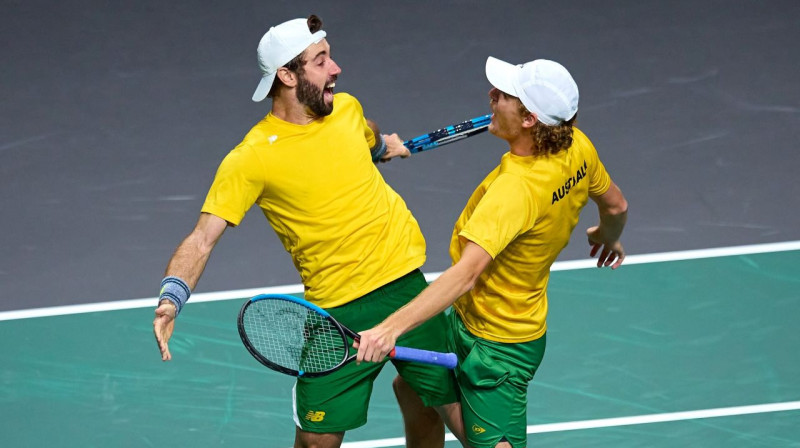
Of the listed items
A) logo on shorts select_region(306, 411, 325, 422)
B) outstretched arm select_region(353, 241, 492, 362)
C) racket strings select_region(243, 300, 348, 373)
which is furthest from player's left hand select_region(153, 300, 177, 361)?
logo on shorts select_region(306, 411, 325, 422)

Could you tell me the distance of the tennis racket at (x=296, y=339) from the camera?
5199mm

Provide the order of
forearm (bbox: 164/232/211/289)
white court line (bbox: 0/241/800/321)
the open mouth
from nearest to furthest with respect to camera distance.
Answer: forearm (bbox: 164/232/211/289) → the open mouth → white court line (bbox: 0/241/800/321)

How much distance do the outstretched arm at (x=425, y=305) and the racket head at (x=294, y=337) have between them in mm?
530

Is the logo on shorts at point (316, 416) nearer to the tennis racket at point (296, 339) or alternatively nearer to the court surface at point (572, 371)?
the tennis racket at point (296, 339)

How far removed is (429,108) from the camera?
9.88 m

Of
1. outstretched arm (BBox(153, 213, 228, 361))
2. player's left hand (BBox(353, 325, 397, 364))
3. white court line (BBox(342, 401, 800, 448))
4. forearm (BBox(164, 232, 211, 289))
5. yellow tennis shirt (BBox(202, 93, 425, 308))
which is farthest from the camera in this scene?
white court line (BBox(342, 401, 800, 448))

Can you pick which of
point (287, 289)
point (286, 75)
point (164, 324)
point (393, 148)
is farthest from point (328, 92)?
point (287, 289)

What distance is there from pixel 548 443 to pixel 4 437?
298 cm

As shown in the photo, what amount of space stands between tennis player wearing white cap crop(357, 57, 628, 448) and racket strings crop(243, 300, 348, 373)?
55cm

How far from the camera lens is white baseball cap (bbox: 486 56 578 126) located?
490 cm

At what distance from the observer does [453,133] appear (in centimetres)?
612

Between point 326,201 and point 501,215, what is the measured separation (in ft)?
3.08

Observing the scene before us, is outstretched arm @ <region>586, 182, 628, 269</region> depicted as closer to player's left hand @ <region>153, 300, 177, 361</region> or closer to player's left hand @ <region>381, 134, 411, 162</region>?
player's left hand @ <region>381, 134, 411, 162</region>

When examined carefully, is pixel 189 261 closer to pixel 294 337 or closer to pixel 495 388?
pixel 294 337
